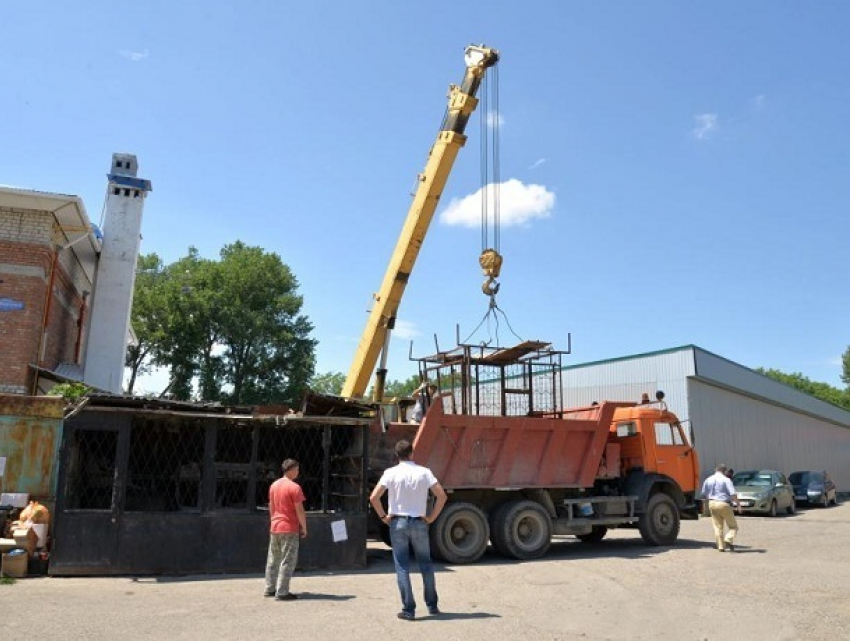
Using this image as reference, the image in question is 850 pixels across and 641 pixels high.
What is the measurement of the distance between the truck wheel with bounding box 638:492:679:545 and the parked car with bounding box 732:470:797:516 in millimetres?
12378

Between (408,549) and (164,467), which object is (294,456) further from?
(408,549)

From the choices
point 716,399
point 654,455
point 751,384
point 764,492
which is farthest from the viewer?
point 751,384

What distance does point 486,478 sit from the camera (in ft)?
38.7

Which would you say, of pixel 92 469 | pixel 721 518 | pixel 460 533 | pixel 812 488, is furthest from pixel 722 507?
pixel 812 488

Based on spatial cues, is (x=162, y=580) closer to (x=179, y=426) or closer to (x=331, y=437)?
(x=179, y=426)

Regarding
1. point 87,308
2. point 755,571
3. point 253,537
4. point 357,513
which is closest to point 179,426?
point 253,537

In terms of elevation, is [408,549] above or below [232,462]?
below

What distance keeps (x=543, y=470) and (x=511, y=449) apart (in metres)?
0.78

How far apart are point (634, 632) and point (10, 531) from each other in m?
8.14

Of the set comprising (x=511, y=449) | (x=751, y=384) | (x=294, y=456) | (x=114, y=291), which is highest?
(x=114, y=291)

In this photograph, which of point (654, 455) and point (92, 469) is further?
point (654, 455)

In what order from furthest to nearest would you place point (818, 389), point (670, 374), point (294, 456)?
point (818, 389) < point (670, 374) < point (294, 456)

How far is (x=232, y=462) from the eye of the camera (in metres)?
11.9

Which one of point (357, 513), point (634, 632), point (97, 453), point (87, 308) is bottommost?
point (634, 632)
